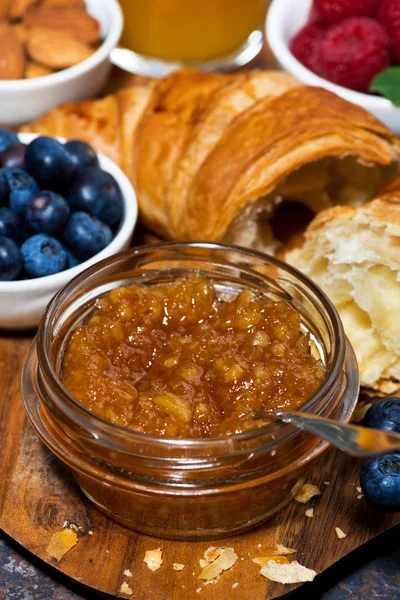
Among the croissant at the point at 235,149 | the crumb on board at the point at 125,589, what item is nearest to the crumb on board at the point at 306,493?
the crumb on board at the point at 125,589

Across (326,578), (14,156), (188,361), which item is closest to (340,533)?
(326,578)

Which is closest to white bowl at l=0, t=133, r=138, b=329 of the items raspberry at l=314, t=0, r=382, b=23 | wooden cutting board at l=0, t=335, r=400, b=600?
wooden cutting board at l=0, t=335, r=400, b=600

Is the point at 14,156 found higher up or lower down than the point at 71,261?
higher up

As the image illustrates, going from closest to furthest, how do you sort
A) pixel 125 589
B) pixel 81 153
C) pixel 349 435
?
pixel 349 435 < pixel 125 589 < pixel 81 153

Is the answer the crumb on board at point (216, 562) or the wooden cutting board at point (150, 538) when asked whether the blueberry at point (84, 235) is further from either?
the crumb on board at point (216, 562)

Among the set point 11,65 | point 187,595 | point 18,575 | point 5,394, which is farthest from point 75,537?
point 11,65

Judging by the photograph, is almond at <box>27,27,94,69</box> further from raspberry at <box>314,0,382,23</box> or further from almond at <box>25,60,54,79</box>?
raspberry at <box>314,0,382,23</box>

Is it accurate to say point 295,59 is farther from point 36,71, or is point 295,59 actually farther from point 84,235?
point 84,235

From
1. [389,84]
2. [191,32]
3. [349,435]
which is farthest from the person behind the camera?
[191,32]
